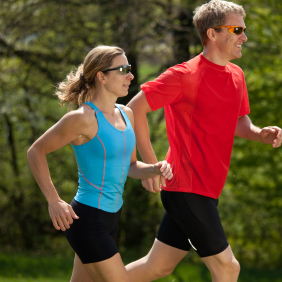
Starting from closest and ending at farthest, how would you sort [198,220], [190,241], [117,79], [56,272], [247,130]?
1. [117,79]
2. [198,220]
3. [190,241]
4. [247,130]
5. [56,272]

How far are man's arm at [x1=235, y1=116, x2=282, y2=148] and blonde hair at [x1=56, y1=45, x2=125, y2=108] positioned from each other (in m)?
1.19

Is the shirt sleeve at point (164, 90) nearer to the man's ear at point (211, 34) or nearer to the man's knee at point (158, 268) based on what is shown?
the man's ear at point (211, 34)

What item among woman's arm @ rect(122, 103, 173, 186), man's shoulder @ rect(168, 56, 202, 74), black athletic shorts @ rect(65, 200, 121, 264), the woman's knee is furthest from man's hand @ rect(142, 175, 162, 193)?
man's shoulder @ rect(168, 56, 202, 74)

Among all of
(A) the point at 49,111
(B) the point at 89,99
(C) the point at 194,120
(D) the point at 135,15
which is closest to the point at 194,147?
(C) the point at 194,120

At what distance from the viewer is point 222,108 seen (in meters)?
3.26

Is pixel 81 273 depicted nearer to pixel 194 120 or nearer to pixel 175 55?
pixel 194 120

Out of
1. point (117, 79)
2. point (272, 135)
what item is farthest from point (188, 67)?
point (272, 135)

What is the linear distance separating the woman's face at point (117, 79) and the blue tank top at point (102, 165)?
176mm

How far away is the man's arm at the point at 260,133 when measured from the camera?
3.41m

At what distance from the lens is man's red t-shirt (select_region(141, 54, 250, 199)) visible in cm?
323

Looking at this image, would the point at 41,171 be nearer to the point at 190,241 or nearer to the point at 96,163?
the point at 96,163

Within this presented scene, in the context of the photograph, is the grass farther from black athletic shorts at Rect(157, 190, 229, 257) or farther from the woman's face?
the woman's face

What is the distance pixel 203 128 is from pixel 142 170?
1.67ft

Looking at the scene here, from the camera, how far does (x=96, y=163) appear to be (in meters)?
2.87
